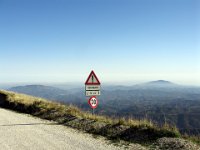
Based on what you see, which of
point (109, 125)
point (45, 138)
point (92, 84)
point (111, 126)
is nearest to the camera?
point (45, 138)

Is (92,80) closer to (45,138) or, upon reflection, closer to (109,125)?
(109,125)

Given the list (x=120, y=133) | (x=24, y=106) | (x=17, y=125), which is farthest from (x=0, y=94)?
(x=120, y=133)

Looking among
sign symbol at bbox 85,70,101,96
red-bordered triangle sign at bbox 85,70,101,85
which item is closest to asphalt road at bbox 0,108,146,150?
sign symbol at bbox 85,70,101,96

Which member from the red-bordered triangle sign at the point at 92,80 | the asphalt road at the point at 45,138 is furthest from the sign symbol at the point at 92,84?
the asphalt road at the point at 45,138

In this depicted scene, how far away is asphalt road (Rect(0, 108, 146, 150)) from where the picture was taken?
9.41m

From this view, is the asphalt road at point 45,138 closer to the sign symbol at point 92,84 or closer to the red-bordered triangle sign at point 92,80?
the sign symbol at point 92,84

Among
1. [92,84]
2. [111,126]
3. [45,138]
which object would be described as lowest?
[45,138]

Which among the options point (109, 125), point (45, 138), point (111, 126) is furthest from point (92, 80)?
point (45, 138)

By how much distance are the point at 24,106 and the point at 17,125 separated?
20.3ft

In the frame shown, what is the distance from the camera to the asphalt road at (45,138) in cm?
941

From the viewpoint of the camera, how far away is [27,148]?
9.20 m

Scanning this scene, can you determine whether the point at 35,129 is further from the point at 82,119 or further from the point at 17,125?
the point at 82,119

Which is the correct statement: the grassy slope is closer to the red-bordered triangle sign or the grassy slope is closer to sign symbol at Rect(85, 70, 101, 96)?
sign symbol at Rect(85, 70, 101, 96)

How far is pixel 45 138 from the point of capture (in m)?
10.7
